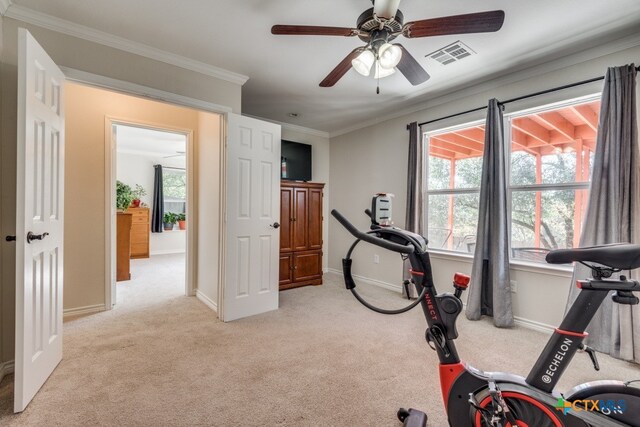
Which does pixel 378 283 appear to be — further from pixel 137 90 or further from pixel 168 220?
pixel 168 220

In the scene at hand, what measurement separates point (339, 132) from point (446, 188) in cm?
213

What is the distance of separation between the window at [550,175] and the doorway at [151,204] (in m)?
4.41

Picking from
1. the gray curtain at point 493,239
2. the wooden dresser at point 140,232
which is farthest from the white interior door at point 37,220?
the wooden dresser at point 140,232

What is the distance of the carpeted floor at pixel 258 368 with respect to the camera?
1515mm

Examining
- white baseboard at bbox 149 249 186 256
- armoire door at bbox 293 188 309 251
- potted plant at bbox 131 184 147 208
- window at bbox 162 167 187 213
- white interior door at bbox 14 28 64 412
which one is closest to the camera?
white interior door at bbox 14 28 64 412

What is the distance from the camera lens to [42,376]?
5.58ft

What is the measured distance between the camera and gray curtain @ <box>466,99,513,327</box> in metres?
2.66

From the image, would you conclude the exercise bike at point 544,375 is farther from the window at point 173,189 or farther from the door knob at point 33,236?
the window at point 173,189

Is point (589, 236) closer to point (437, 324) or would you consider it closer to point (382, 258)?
point (437, 324)

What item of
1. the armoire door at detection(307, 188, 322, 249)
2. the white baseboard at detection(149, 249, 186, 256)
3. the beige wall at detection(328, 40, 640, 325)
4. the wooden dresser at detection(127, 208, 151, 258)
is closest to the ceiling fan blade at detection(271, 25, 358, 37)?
the beige wall at detection(328, 40, 640, 325)

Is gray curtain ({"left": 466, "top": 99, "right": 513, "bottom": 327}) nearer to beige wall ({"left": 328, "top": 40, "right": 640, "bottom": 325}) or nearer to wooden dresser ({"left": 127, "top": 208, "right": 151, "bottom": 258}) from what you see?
beige wall ({"left": 328, "top": 40, "right": 640, "bottom": 325})

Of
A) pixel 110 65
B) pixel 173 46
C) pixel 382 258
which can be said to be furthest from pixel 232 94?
pixel 382 258

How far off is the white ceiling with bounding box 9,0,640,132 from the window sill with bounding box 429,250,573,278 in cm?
185

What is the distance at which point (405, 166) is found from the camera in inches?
146
